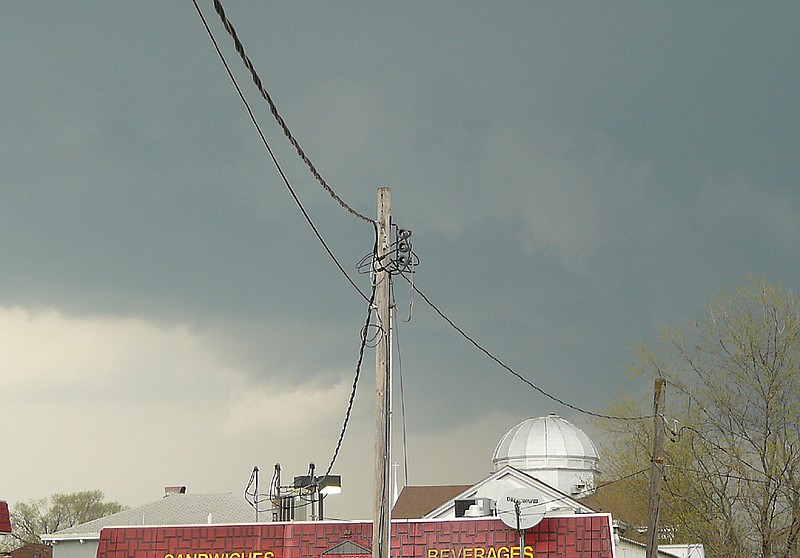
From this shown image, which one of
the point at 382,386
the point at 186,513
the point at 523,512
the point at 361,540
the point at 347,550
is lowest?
the point at 347,550

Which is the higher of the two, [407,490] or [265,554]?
[407,490]

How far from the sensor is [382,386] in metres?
17.9

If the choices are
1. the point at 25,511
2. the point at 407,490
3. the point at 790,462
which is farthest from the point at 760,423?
the point at 25,511

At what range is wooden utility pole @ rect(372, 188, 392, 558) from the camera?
1756 cm

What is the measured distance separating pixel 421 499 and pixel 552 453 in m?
12.2

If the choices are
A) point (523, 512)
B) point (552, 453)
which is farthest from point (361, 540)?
point (552, 453)

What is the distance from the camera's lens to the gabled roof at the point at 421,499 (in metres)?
70.9

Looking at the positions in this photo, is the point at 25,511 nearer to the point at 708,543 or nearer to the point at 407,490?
the point at 407,490

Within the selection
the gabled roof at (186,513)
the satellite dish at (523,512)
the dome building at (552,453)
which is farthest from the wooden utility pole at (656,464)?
the dome building at (552,453)

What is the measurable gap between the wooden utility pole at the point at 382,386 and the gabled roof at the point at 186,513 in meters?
24.0

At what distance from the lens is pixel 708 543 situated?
4103cm

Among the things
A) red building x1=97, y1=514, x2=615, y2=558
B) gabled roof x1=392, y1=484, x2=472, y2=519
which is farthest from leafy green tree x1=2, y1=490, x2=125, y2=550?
red building x1=97, y1=514, x2=615, y2=558

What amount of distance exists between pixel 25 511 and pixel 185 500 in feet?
114

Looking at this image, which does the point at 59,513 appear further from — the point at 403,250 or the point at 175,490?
the point at 403,250
